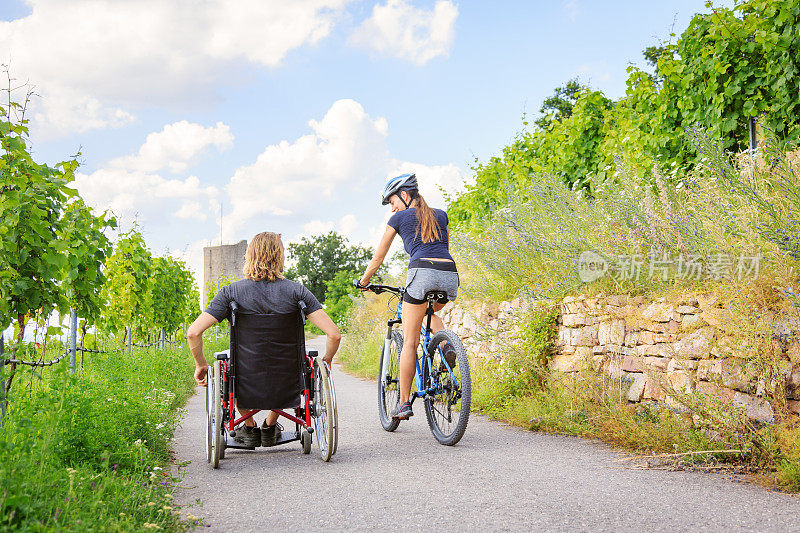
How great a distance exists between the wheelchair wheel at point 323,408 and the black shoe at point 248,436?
1.38 feet

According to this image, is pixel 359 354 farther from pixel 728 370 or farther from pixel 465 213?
pixel 728 370

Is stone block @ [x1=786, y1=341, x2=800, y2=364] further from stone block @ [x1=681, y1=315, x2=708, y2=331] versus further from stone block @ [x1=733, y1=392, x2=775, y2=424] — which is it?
stone block @ [x1=681, y1=315, x2=708, y2=331]

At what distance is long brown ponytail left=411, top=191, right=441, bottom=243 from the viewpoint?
5402 millimetres

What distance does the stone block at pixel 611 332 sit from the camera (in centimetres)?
580

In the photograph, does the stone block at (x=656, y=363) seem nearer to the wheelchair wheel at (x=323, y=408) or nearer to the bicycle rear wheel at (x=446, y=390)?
the bicycle rear wheel at (x=446, y=390)

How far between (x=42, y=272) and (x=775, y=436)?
465cm

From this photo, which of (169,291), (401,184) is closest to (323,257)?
(169,291)

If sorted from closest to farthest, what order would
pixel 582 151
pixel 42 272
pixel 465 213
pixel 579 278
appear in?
pixel 42 272, pixel 579 278, pixel 582 151, pixel 465 213

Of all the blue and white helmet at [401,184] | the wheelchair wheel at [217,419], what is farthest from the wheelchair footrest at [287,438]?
the blue and white helmet at [401,184]

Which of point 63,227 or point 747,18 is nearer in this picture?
point 63,227

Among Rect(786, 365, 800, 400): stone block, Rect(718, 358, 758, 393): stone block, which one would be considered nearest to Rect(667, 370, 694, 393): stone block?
Rect(718, 358, 758, 393): stone block

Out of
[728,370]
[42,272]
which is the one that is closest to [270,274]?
[42,272]

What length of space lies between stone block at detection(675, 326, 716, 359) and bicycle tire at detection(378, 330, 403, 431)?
221 centimetres

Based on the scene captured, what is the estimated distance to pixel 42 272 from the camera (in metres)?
4.48
